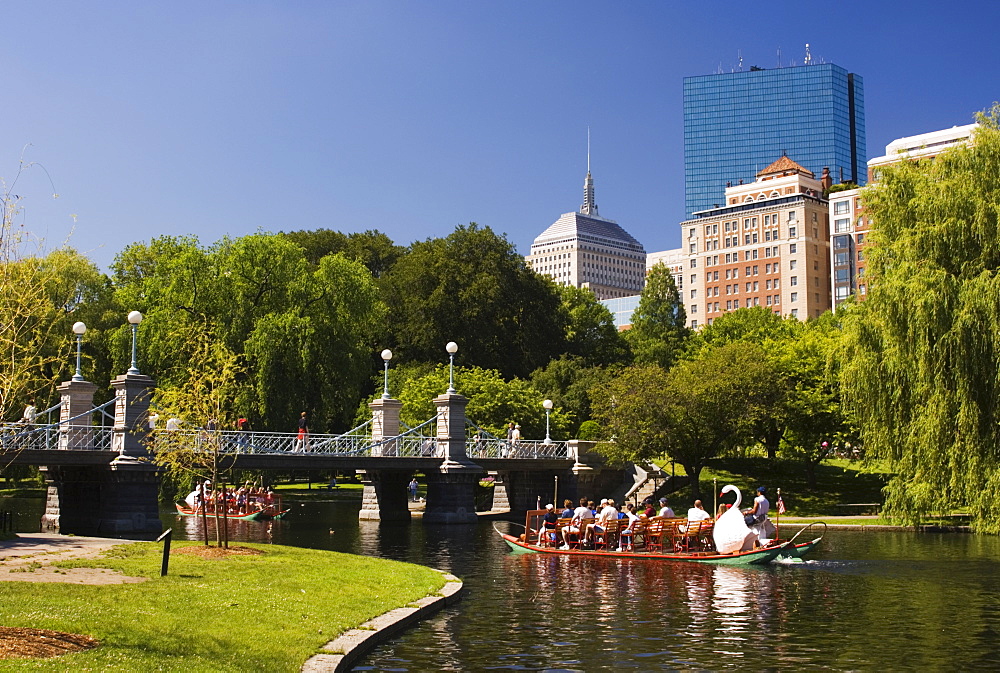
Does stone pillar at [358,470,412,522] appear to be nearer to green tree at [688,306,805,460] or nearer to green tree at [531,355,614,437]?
green tree at [688,306,805,460]

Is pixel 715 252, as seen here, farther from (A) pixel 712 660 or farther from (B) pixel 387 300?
(A) pixel 712 660

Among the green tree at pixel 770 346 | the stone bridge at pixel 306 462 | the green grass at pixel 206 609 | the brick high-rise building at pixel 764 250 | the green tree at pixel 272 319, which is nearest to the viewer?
the green grass at pixel 206 609

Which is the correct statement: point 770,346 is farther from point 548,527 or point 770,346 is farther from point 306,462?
point 548,527

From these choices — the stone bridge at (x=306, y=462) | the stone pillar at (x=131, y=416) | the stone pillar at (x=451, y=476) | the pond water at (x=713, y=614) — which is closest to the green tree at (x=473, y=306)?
the stone bridge at (x=306, y=462)

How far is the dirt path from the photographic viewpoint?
1858 centimetres

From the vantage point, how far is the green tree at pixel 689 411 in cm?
5516

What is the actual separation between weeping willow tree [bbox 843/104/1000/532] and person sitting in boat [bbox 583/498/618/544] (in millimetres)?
8614

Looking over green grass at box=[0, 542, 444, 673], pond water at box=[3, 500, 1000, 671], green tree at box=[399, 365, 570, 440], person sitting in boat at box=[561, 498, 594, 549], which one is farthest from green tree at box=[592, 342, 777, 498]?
green grass at box=[0, 542, 444, 673]

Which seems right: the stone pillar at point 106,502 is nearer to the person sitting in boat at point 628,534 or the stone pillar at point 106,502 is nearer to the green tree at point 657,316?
the person sitting in boat at point 628,534

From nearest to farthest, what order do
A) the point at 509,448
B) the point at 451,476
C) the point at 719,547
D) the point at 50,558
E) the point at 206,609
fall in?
the point at 206,609
the point at 50,558
the point at 719,547
the point at 451,476
the point at 509,448

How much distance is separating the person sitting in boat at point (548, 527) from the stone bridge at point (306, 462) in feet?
33.0

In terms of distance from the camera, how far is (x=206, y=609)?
646 inches

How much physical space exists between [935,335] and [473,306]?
50.5 meters

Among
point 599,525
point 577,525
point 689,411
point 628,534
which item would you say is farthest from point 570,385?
point 628,534
